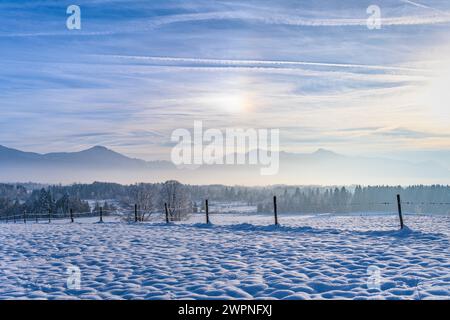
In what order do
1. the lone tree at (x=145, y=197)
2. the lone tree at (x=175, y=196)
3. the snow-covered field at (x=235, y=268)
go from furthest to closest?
the lone tree at (x=175, y=196) → the lone tree at (x=145, y=197) → the snow-covered field at (x=235, y=268)

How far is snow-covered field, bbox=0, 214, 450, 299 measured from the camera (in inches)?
225

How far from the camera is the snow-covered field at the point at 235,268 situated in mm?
5703

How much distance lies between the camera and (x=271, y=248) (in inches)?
407

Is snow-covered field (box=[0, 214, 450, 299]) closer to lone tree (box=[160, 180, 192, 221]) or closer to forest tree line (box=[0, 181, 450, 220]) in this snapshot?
forest tree line (box=[0, 181, 450, 220])

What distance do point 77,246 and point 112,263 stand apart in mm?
3751

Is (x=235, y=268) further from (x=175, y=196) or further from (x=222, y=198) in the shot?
(x=222, y=198)

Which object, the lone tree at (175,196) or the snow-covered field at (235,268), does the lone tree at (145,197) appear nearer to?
the lone tree at (175,196)

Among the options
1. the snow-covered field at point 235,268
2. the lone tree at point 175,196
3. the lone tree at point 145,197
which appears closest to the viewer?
the snow-covered field at point 235,268

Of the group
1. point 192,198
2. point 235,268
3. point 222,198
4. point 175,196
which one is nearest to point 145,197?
point 175,196

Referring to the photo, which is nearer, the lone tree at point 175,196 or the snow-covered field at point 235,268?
the snow-covered field at point 235,268

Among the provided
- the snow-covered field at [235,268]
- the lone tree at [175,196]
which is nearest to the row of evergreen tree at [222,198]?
the lone tree at [175,196]

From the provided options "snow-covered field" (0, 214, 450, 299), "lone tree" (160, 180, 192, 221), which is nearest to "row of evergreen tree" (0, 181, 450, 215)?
"lone tree" (160, 180, 192, 221)

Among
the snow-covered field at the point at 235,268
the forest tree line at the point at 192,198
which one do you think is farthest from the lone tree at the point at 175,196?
the snow-covered field at the point at 235,268
